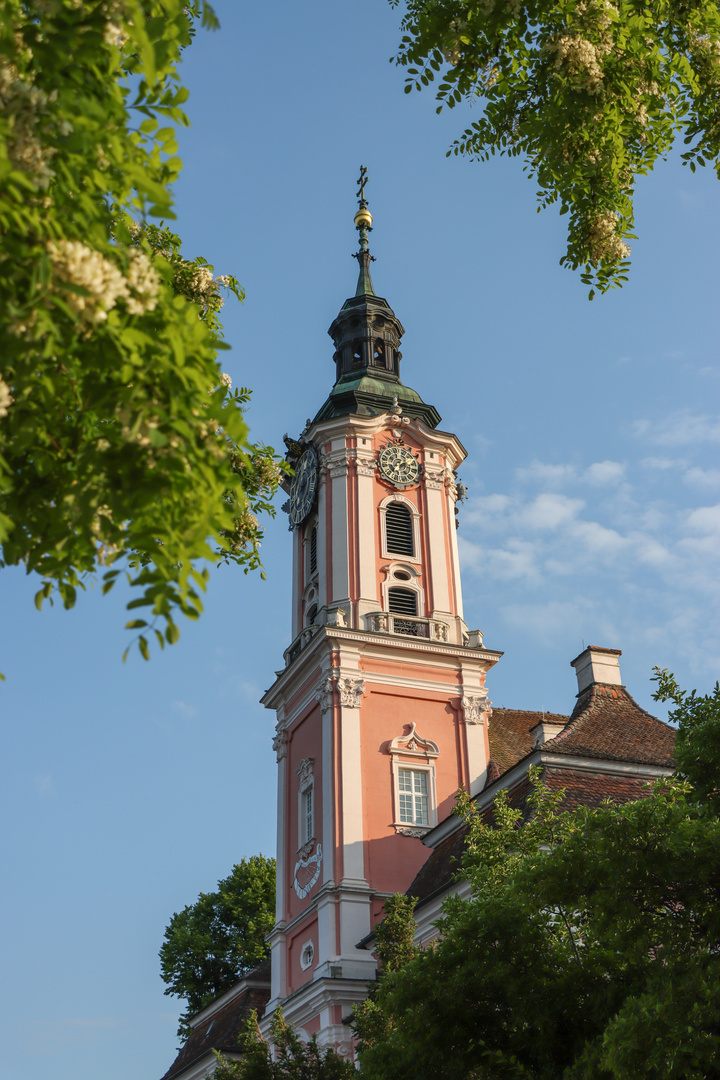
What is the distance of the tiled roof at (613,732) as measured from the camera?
23484mm

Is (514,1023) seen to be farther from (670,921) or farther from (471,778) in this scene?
(471,778)

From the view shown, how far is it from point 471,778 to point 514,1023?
19388mm

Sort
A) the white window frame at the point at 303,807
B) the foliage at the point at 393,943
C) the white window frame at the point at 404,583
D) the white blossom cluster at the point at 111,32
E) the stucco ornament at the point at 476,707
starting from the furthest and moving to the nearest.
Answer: the white window frame at the point at 404,583, the stucco ornament at the point at 476,707, the white window frame at the point at 303,807, the foliage at the point at 393,943, the white blossom cluster at the point at 111,32

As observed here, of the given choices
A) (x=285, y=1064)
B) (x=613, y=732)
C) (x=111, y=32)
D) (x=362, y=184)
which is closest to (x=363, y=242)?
(x=362, y=184)

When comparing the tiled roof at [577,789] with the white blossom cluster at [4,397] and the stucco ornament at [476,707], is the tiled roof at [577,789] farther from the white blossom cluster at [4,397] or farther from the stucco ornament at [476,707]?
the white blossom cluster at [4,397]

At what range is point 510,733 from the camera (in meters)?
34.6

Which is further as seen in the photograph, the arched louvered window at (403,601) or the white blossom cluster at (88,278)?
the arched louvered window at (403,601)

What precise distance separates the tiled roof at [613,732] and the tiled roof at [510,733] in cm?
551

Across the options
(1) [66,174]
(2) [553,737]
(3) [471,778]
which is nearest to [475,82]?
(1) [66,174]

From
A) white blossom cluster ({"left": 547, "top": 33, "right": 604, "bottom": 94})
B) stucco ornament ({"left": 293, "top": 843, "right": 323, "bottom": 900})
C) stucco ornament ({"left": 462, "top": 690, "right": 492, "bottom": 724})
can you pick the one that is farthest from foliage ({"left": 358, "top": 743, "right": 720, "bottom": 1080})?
stucco ornament ({"left": 462, "top": 690, "right": 492, "bottom": 724})

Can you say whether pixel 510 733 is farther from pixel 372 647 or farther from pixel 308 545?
pixel 308 545

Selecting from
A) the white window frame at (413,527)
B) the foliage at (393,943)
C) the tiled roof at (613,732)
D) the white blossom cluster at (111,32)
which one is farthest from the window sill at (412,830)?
the white blossom cluster at (111,32)

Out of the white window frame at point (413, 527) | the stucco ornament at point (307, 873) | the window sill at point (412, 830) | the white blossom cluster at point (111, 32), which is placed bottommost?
the white blossom cluster at point (111, 32)

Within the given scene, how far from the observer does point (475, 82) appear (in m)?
7.77
